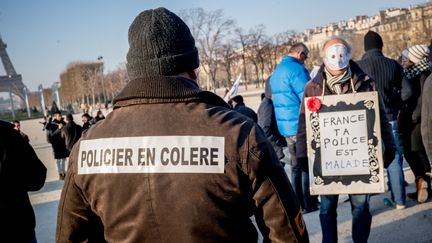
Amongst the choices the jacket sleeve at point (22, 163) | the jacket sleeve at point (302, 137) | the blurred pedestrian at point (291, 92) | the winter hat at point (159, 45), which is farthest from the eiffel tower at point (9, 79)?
the winter hat at point (159, 45)

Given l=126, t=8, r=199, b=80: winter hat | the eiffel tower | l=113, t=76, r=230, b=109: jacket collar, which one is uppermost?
l=126, t=8, r=199, b=80: winter hat

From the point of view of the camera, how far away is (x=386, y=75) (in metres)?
4.51

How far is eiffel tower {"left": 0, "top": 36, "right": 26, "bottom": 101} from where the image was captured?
213ft

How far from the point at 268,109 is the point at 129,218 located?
12.8 feet

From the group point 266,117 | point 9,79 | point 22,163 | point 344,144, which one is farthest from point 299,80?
point 9,79

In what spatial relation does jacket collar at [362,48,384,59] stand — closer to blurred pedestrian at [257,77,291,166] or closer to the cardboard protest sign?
blurred pedestrian at [257,77,291,166]

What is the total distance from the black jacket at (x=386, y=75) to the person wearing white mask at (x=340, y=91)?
1.22m

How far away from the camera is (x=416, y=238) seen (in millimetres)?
3938

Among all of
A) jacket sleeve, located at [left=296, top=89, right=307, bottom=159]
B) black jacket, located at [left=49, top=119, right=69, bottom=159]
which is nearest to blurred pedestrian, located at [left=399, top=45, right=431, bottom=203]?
jacket sleeve, located at [left=296, top=89, right=307, bottom=159]

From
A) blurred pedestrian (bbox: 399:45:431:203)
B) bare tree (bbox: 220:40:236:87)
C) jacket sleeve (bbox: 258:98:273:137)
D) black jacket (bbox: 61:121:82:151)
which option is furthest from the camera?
bare tree (bbox: 220:40:236:87)

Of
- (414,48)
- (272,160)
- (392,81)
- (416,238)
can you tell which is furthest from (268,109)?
(272,160)

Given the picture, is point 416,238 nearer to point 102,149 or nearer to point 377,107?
point 377,107

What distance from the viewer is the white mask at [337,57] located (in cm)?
336

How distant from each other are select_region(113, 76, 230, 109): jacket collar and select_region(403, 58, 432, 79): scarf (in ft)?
13.5
